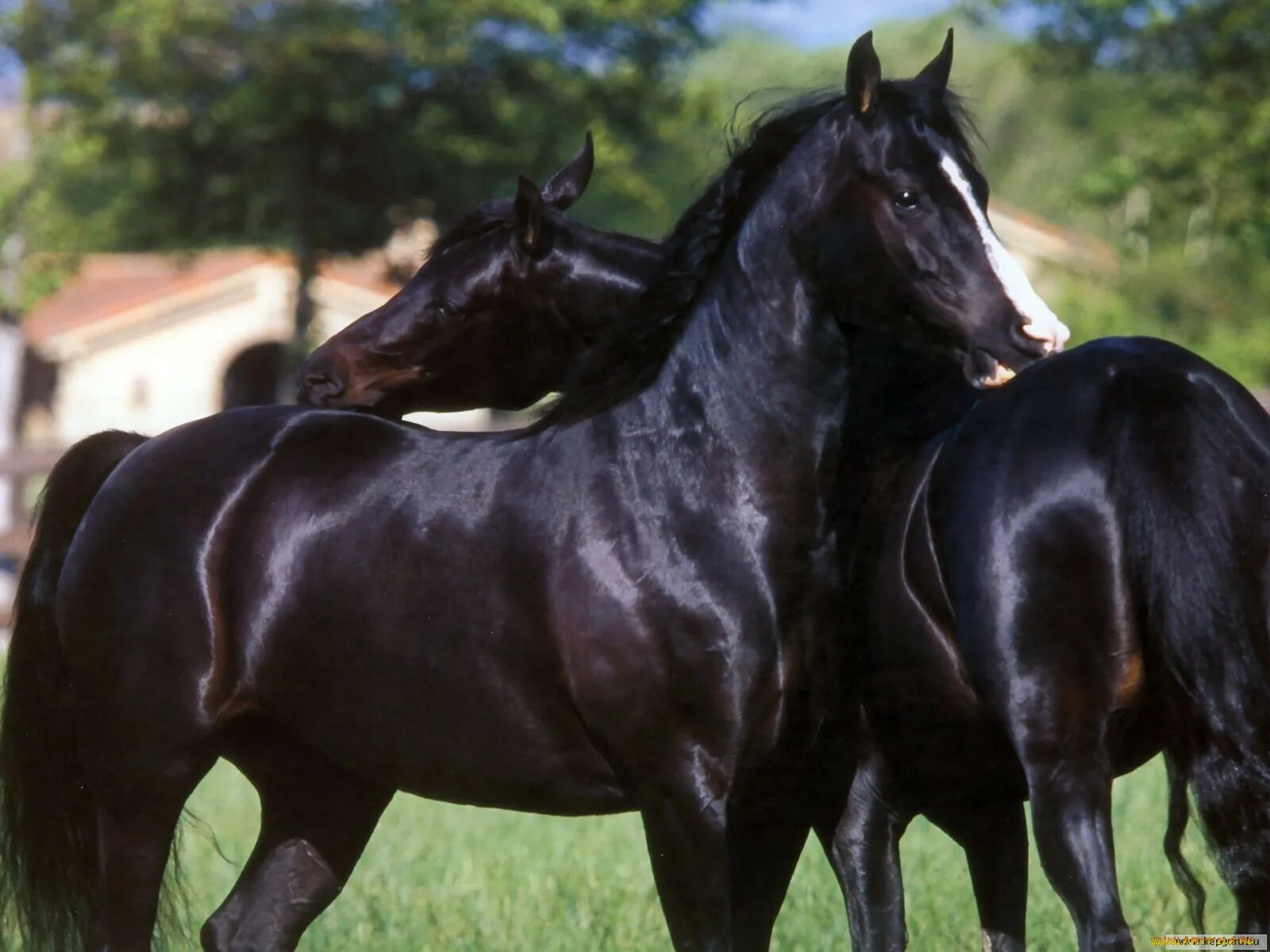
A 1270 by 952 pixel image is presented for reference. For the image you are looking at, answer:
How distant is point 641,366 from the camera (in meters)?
3.60

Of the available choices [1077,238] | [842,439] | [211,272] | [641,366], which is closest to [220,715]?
[641,366]

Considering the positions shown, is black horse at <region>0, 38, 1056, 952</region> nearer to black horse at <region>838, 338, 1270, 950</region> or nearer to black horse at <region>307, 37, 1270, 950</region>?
black horse at <region>307, 37, 1270, 950</region>

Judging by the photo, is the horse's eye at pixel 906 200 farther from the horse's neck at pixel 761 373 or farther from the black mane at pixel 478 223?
the black mane at pixel 478 223

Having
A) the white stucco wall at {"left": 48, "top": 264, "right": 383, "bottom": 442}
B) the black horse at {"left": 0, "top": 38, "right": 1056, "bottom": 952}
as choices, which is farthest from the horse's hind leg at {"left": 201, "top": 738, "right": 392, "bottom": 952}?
the white stucco wall at {"left": 48, "top": 264, "right": 383, "bottom": 442}

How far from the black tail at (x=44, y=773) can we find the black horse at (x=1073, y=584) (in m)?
1.85

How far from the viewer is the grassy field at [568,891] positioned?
5055 mm

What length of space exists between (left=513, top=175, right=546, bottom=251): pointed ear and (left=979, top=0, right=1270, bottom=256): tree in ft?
31.9

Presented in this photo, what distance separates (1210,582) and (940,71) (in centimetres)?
115

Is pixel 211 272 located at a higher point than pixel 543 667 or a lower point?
higher

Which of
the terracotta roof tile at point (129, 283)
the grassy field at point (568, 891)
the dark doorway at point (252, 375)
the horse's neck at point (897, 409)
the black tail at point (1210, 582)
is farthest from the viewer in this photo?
the dark doorway at point (252, 375)

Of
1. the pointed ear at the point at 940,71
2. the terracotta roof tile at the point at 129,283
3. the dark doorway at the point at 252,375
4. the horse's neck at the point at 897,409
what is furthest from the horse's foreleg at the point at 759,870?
the dark doorway at the point at 252,375

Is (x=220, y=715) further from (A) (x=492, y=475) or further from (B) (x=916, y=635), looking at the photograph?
(B) (x=916, y=635)

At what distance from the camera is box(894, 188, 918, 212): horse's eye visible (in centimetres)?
323

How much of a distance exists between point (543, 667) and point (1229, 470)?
1400 millimetres
